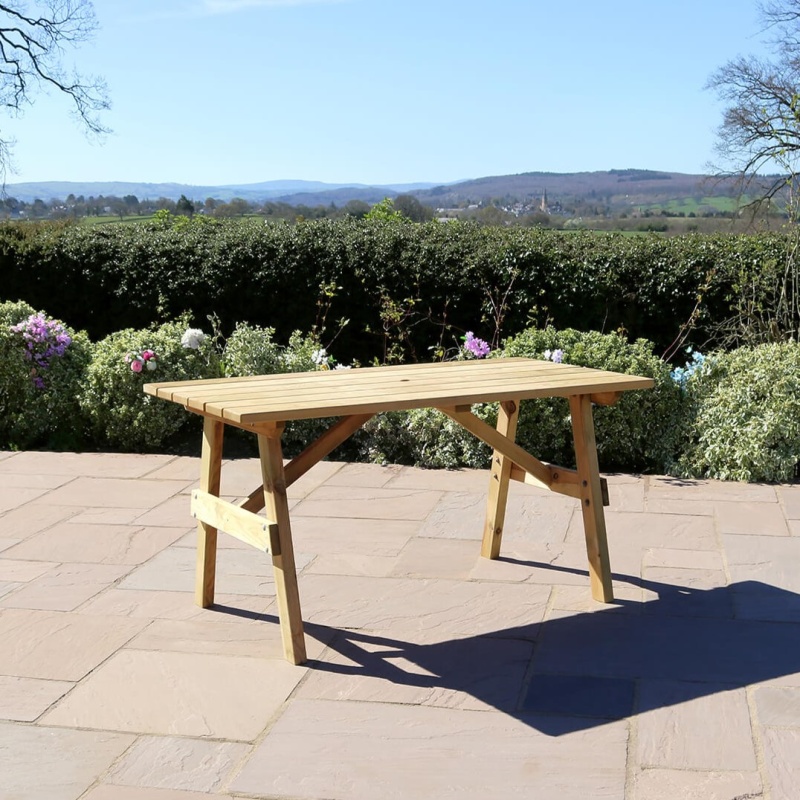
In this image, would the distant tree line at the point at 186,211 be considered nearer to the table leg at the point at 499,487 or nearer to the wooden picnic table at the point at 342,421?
the table leg at the point at 499,487

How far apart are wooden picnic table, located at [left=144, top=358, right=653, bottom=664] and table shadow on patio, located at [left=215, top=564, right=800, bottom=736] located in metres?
0.21

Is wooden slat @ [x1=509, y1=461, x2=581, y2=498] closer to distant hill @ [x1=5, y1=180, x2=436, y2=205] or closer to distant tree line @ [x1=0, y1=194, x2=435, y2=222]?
distant tree line @ [x1=0, y1=194, x2=435, y2=222]

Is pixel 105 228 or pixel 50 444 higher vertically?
pixel 105 228

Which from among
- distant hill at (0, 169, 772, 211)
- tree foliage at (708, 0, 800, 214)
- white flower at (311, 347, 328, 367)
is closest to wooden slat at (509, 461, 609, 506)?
white flower at (311, 347, 328, 367)

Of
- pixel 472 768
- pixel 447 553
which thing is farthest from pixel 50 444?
pixel 472 768

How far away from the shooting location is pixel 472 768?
7.53ft

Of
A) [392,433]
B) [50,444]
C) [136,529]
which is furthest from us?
[50,444]

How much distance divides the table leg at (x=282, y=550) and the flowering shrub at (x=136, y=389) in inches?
119

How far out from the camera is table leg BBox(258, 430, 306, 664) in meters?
2.81

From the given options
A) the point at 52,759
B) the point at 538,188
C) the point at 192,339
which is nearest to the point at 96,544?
the point at 52,759

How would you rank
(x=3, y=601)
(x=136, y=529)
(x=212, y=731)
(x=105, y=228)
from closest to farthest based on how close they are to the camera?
(x=212, y=731) < (x=3, y=601) < (x=136, y=529) < (x=105, y=228)

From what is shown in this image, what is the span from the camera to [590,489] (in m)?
3.28

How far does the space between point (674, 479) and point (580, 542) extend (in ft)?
3.83

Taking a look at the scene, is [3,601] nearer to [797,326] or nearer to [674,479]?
[674,479]
